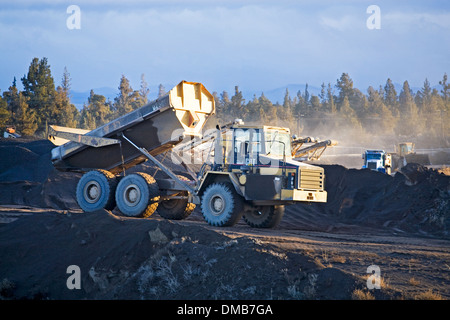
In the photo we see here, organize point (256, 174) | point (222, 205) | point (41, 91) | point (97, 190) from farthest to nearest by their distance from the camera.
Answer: point (41, 91), point (97, 190), point (222, 205), point (256, 174)

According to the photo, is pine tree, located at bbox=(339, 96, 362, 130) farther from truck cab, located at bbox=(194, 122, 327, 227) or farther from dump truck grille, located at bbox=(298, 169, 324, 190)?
dump truck grille, located at bbox=(298, 169, 324, 190)

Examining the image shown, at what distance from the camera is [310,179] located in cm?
1474

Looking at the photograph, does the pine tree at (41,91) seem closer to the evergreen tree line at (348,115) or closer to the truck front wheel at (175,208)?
the evergreen tree line at (348,115)

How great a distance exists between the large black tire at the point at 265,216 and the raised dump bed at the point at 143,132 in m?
3.14

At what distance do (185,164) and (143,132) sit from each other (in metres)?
1.95

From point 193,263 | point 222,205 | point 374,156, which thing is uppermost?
point 374,156

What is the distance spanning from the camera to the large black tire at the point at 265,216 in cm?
1645

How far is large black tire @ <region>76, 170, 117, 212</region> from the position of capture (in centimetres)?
1661

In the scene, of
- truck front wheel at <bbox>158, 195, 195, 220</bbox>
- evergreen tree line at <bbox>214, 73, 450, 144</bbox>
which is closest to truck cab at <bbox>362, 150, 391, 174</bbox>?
truck front wheel at <bbox>158, 195, 195, 220</bbox>

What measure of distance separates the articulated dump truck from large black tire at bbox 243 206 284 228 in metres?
0.03

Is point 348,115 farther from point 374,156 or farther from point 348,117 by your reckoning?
point 374,156

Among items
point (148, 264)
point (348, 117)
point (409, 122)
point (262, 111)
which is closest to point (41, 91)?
point (262, 111)
